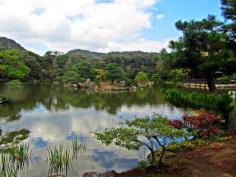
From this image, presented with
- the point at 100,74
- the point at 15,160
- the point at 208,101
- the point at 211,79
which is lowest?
the point at 15,160

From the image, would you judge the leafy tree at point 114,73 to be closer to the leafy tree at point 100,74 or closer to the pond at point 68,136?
the leafy tree at point 100,74

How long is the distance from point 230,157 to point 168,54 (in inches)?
174

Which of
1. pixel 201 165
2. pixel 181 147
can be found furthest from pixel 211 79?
pixel 201 165

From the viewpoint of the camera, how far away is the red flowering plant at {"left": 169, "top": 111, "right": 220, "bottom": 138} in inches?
403

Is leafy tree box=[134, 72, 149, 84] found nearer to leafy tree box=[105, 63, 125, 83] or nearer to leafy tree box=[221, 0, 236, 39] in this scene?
leafy tree box=[105, 63, 125, 83]

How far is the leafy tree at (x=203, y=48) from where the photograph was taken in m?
9.72

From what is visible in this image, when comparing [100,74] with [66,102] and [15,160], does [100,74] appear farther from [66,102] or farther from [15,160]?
[15,160]

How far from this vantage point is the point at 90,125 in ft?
47.4

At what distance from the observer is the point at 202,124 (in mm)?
10781

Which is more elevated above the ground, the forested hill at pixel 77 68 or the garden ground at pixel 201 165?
the forested hill at pixel 77 68

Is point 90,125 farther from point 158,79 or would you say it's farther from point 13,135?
point 158,79

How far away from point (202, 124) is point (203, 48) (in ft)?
9.42

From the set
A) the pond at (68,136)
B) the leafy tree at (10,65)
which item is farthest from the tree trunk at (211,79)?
the leafy tree at (10,65)

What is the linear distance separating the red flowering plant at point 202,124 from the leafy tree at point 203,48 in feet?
6.43
